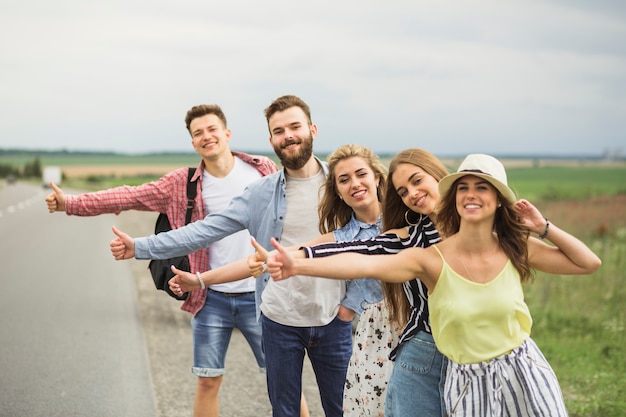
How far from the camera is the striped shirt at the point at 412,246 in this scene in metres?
3.51

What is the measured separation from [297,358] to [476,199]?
1744 millimetres

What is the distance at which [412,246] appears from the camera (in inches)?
142

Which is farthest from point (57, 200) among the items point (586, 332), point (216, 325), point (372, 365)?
point (586, 332)

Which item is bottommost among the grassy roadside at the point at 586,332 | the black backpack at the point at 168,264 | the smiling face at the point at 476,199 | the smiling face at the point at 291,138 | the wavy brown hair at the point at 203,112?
the grassy roadside at the point at 586,332

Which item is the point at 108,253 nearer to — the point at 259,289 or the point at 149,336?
the point at 149,336

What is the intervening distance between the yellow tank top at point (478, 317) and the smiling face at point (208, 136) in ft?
8.73

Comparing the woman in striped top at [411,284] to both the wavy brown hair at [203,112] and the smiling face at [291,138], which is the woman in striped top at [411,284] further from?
the wavy brown hair at [203,112]

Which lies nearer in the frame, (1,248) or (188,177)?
(188,177)

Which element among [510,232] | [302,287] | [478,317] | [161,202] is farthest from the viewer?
[161,202]

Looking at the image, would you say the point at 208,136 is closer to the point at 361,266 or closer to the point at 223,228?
the point at 223,228

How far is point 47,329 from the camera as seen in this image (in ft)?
31.0

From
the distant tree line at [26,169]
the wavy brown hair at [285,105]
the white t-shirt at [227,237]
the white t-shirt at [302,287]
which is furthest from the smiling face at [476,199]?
the distant tree line at [26,169]

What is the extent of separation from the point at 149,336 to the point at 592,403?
15.8 ft

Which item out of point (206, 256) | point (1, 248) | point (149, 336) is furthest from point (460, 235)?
point (1, 248)
